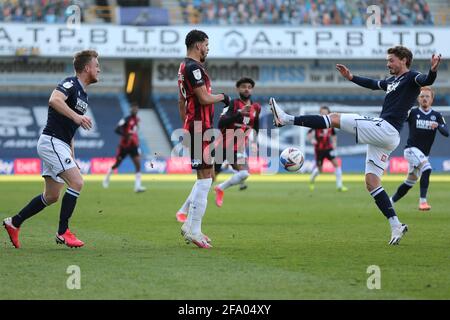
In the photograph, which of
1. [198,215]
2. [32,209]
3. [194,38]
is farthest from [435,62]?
[32,209]

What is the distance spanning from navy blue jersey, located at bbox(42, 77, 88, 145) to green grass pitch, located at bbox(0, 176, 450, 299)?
1.47m

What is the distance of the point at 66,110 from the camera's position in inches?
409

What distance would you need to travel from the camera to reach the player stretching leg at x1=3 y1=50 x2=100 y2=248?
10750mm

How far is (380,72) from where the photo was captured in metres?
50.2

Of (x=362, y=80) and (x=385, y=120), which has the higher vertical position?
(x=362, y=80)

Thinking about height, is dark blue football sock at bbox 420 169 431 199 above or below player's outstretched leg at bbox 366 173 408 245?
below

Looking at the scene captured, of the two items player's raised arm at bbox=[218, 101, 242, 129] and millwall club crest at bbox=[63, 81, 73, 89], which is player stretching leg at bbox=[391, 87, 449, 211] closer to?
player's raised arm at bbox=[218, 101, 242, 129]

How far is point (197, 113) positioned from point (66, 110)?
1645 millimetres

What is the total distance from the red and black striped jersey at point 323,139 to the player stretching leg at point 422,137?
28.6 ft

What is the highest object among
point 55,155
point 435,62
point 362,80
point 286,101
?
point 435,62

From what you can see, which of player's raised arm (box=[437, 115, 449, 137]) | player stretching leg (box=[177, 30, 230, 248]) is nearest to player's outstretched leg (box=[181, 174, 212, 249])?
player stretching leg (box=[177, 30, 230, 248])

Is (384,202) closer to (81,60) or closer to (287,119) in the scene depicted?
(287,119)

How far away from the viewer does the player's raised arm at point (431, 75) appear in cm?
1030
